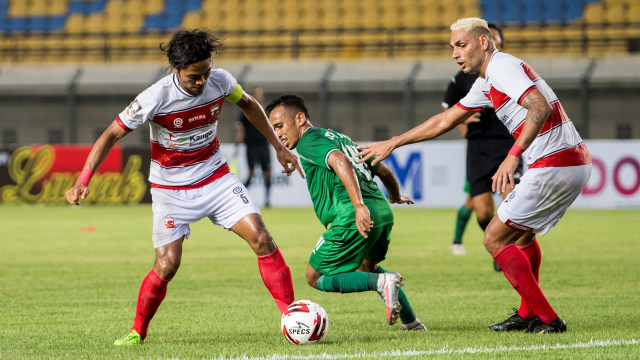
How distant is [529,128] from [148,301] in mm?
2264

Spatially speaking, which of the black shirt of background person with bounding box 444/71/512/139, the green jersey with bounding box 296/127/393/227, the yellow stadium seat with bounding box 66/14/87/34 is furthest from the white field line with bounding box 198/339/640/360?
the yellow stadium seat with bounding box 66/14/87/34

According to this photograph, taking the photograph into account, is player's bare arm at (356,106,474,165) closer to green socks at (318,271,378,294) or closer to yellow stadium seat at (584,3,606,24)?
green socks at (318,271,378,294)

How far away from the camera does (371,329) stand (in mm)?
5457

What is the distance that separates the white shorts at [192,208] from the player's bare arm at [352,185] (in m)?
0.55

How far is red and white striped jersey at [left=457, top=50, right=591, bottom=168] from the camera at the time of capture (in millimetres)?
4953

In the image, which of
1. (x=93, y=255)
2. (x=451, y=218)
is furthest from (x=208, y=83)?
(x=451, y=218)

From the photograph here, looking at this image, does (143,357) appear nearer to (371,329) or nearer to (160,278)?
(160,278)

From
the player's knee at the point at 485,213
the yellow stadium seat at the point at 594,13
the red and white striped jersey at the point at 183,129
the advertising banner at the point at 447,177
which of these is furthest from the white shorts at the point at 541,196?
the yellow stadium seat at the point at 594,13

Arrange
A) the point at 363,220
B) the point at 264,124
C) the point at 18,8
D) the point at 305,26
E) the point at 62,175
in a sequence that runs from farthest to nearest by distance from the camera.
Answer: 1. the point at 18,8
2. the point at 305,26
3. the point at 62,175
4. the point at 264,124
5. the point at 363,220

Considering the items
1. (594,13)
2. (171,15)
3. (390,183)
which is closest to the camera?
(390,183)

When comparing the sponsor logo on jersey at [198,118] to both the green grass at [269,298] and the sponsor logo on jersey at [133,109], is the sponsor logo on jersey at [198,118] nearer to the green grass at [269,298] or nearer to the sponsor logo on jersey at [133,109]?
the sponsor logo on jersey at [133,109]

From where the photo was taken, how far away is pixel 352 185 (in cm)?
498

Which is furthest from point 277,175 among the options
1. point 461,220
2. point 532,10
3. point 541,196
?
point 541,196

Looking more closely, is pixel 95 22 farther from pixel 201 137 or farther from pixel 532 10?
pixel 201 137
